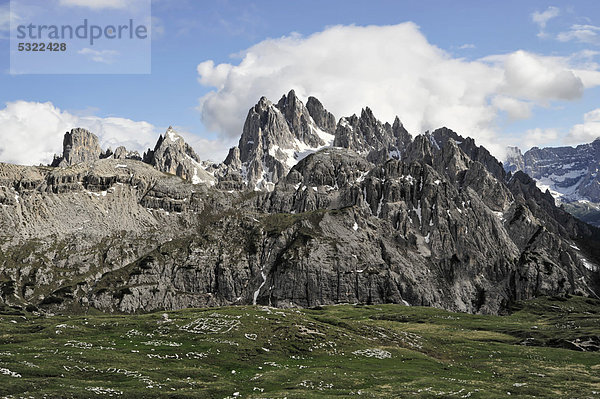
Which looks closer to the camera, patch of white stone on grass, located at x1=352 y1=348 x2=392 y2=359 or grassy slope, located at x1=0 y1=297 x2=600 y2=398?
grassy slope, located at x1=0 y1=297 x2=600 y2=398

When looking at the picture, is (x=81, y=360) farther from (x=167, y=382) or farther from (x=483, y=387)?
(x=483, y=387)

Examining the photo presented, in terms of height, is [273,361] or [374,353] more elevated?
[273,361]

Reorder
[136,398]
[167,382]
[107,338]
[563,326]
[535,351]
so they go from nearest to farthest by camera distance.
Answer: [136,398], [167,382], [107,338], [535,351], [563,326]

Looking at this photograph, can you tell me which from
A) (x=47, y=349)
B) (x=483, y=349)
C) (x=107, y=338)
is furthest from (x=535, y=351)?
(x=47, y=349)

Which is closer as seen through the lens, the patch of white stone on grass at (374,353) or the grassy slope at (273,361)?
the grassy slope at (273,361)

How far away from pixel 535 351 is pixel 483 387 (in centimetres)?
5162

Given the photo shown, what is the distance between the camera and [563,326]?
165 m

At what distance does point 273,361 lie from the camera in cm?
9250

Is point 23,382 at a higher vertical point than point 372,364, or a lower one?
higher

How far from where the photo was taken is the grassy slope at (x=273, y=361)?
6500 cm

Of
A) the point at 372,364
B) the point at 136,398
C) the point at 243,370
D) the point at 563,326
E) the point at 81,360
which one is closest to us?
the point at 136,398

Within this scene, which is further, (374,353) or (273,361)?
(374,353)

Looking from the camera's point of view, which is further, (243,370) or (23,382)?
(243,370)

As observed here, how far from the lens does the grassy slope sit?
65.0 m
